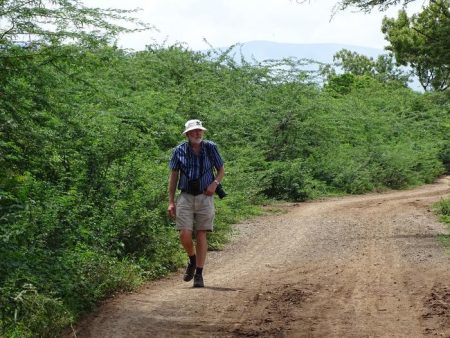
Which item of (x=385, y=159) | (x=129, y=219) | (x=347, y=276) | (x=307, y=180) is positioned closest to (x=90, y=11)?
(x=129, y=219)

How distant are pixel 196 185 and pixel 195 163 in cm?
27

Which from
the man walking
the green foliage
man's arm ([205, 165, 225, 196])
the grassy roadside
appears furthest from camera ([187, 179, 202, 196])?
the green foliage

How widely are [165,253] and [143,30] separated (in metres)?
3.23

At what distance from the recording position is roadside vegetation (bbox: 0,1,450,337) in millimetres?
7590

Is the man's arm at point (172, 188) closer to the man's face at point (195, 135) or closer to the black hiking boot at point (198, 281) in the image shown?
the man's face at point (195, 135)

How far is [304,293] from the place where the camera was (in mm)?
8633

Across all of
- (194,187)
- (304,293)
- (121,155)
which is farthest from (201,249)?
(121,155)

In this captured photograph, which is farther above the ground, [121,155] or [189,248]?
[121,155]

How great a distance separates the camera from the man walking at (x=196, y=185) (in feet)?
29.8

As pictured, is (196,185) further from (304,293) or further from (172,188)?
(304,293)

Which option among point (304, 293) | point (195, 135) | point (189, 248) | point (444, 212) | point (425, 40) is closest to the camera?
point (304, 293)

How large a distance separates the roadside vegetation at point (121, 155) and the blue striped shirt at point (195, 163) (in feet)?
4.32

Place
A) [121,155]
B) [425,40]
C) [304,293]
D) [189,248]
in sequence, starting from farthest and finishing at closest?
[425,40] < [121,155] < [189,248] < [304,293]

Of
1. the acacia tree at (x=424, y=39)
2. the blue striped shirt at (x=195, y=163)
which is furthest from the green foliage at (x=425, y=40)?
the blue striped shirt at (x=195, y=163)
